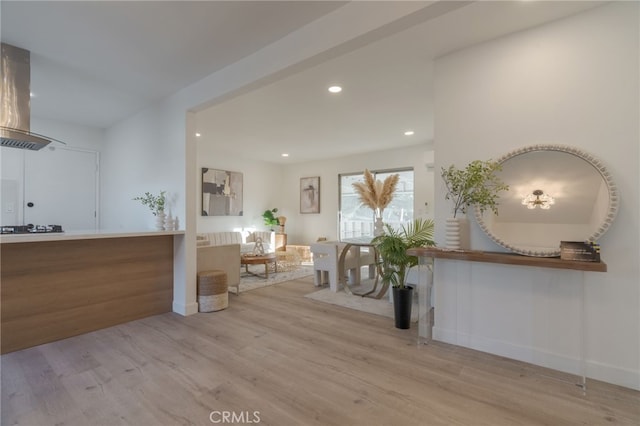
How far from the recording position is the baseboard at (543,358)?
6.34ft

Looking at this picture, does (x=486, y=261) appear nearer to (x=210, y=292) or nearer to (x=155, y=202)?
(x=210, y=292)

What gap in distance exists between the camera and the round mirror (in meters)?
2.01

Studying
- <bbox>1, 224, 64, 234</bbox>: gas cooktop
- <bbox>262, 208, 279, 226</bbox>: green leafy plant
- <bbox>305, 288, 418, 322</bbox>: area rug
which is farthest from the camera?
<bbox>262, 208, 279, 226</bbox>: green leafy plant

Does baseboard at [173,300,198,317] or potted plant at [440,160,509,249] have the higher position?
potted plant at [440,160,509,249]

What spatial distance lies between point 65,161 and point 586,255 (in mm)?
6511

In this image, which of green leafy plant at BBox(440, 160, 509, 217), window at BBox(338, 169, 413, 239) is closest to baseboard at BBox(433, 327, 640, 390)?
green leafy plant at BBox(440, 160, 509, 217)

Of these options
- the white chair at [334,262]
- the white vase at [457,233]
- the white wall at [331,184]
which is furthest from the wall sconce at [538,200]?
the white wall at [331,184]

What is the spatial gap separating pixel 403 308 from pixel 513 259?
3.92 feet

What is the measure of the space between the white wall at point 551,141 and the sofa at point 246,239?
4.71m

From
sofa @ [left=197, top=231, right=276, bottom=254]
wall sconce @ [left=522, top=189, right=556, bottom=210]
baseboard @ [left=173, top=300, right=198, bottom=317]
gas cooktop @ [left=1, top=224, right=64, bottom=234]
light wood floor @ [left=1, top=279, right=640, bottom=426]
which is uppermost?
wall sconce @ [left=522, top=189, right=556, bottom=210]

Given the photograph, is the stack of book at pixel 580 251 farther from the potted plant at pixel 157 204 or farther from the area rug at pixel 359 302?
the potted plant at pixel 157 204

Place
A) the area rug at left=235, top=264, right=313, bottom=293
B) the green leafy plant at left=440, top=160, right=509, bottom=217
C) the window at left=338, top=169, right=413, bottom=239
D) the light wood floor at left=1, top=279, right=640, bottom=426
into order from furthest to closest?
the window at left=338, top=169, right=413, bottom=239 < the area rug at left=235, top=264, right=313, bottom=293 < the green leafy plant at left=440, top=160, right=509, bottom=217 < the light wood floor at left=1, top=279, right=640, bottom=426

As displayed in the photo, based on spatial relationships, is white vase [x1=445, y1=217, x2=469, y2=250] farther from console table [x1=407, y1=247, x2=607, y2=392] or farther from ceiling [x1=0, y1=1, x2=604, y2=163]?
ceiling [x1=0, y1=1, x2=604, y2=163]

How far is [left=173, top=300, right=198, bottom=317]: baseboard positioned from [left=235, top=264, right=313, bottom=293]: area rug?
962 mm
